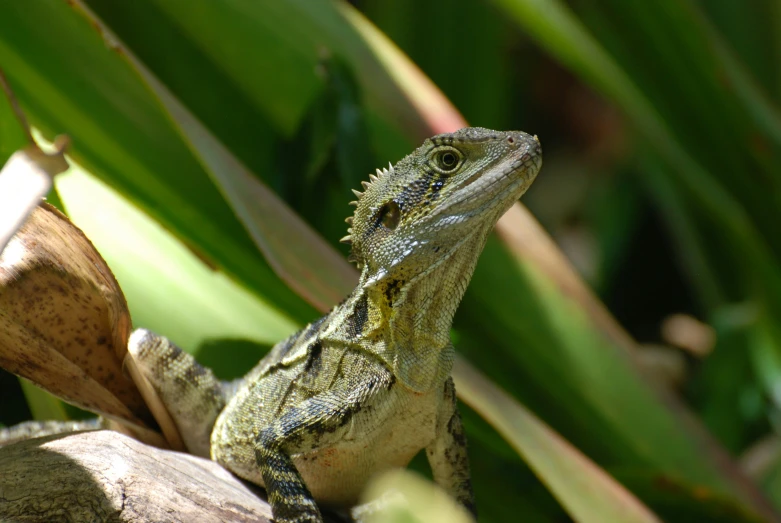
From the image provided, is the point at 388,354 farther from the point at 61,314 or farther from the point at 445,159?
the point at 61,314

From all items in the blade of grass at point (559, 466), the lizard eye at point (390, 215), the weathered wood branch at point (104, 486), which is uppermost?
the lizard eye at point (390, 215)

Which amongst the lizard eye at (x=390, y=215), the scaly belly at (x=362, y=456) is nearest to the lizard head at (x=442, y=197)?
the lizard eye at (x=390, y=215)

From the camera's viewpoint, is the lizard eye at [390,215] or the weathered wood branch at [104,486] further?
the lizard eye at [390,215]

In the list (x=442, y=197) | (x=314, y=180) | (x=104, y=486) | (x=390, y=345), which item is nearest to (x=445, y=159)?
(x=442, y=197)

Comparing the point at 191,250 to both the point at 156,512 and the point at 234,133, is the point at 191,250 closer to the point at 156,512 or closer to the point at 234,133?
the point at 234,133

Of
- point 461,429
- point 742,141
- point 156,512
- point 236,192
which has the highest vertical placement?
point 742,141

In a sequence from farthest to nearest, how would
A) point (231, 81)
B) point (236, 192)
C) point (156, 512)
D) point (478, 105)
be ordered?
1. point (478, 105)
2. point (231, 81)
3. point (236, 192)
4. point (156, 512)

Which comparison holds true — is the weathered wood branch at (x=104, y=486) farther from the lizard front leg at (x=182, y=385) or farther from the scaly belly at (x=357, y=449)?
the lizard front leg at (x=182, y=385)

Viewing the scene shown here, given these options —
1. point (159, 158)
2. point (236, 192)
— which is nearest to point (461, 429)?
point (236, 192)
